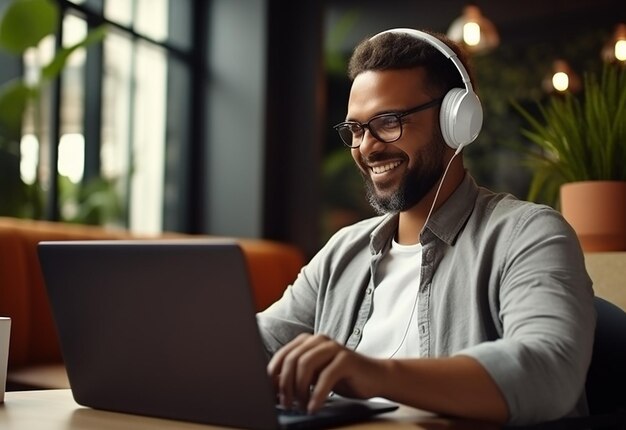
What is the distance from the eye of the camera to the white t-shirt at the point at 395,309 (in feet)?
4.89

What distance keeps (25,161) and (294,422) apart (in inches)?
144

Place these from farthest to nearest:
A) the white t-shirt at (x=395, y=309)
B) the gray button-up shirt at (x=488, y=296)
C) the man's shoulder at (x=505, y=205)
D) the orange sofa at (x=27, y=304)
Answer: the orange sofa at (x=27, y=304)
the white t-shirt at (x=395, y=309)
the man's shoulder at (x=505, y=205)
the gray button-up shirt at (x=488, y=296)

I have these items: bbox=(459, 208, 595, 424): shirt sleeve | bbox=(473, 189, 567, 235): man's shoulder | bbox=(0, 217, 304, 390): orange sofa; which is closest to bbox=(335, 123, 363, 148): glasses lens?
bbox=(473, 189, 567, 235): man's shoulder

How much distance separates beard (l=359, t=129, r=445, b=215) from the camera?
1569mm

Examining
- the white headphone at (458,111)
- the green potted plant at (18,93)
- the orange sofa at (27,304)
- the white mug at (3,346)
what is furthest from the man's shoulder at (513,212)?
the green potted plant at (18,93)

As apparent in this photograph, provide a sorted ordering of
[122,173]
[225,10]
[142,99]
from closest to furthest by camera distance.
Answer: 1. [122,173]
2. [142,99]
3. [225,10]

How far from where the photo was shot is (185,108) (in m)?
5.76

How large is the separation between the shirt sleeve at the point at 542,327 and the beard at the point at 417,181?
0.27 m

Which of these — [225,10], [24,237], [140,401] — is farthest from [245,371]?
[225,10]

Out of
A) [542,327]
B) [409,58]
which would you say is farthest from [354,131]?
[542,327]

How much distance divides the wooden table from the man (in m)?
0.03

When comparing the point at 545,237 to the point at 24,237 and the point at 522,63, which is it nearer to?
the point at 24,237

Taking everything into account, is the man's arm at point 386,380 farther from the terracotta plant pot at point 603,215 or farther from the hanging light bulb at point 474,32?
the hanging light bulb at point 474,32

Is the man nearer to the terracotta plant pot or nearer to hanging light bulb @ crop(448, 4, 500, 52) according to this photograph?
the terracotta plant pot
